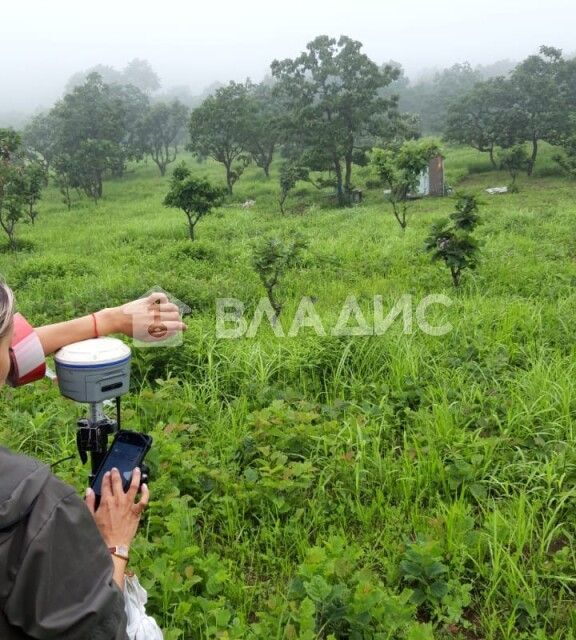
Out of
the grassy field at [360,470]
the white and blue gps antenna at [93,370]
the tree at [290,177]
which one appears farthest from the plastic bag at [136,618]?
the tree at [290,177]

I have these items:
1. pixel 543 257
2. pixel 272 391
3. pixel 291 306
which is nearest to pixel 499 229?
pixel 543 257

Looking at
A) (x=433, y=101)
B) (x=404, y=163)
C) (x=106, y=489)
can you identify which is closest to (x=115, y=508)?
(x=106, y=489)

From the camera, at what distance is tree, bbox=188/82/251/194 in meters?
26.7

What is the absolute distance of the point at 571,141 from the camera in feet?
72.2

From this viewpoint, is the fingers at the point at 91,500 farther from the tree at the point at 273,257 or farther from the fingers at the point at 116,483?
the tree at the point at 273,257

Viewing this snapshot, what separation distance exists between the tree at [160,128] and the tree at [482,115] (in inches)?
729

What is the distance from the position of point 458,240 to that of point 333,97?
18628mm

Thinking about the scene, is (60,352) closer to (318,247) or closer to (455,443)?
(455,443)

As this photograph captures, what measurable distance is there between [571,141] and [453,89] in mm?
40017

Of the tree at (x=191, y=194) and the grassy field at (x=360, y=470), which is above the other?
the tree at (x=191, y=194)

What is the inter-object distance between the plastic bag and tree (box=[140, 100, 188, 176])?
120 feet

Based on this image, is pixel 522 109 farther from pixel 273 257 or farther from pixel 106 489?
pixel 106 489

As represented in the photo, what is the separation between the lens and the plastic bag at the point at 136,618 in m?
1.40

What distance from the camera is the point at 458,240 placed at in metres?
6.21
